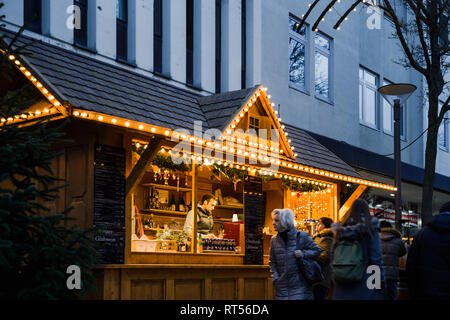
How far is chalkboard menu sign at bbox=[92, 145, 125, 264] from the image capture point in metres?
10.3

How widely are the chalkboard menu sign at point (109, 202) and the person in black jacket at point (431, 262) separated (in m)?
4.63

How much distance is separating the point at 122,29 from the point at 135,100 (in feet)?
10.8

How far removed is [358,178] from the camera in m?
16.4

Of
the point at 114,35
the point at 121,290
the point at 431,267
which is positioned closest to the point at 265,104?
the point at 114,35

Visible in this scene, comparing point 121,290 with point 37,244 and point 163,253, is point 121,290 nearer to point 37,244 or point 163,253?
point 163,253

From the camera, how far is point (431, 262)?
7363mm

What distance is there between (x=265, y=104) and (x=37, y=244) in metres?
7.52

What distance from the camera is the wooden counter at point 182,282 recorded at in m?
10.2

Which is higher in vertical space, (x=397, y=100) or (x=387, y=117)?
(x=387, y=117)

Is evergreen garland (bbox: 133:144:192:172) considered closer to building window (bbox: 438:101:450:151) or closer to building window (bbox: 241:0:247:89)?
building window (bbox: 241:0:247:89)

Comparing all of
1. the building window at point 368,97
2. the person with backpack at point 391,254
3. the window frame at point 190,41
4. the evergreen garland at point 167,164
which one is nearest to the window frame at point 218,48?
the window frame at point 190,41

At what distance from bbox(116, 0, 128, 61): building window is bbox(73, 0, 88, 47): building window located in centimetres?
93

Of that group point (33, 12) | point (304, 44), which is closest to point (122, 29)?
point (33, 12)

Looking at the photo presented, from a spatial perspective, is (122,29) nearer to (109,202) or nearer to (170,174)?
(170,174)
